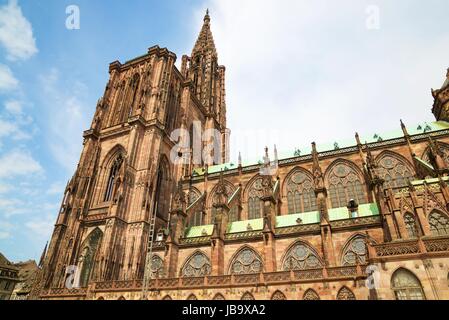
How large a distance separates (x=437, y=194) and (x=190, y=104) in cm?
3309

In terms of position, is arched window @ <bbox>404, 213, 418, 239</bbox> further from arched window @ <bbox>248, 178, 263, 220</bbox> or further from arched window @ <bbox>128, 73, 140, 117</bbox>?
arched window @ <bbox>128, 73, 140, 117</bbox>

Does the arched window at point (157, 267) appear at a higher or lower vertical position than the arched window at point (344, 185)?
lower

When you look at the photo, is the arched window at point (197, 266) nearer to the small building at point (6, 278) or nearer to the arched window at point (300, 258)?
the arched window at point (300, 258)

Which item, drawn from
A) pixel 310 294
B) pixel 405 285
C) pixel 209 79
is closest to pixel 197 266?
pixel 310 294

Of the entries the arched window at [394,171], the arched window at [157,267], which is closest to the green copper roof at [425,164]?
the arched window at [394,171]

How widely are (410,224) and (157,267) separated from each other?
66.8 ft

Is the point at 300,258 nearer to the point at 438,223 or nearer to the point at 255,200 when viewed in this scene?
the point at 438,223

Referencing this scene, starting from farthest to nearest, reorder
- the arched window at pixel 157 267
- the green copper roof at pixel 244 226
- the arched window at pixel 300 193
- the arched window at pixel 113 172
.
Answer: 1. the arched window at pixel 113 172
2. the arched window at pixel 300 193
3. the arched window at pixel 157 267
4. the green copper roof at pixel 244 226

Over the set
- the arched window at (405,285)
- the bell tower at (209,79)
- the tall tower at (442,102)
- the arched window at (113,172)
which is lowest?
the arched window at (405,285)

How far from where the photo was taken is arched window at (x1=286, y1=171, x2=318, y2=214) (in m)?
29.0

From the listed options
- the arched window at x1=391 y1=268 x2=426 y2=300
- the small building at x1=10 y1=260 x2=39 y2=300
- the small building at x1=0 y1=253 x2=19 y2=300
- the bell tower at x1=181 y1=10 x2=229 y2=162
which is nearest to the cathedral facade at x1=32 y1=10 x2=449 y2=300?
the arched window at x1=391 y1=268 x2=426 y2=300

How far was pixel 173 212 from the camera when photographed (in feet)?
90.6

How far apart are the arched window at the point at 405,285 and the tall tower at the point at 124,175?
18.7m

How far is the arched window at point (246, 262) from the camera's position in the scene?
22578 millimetres
